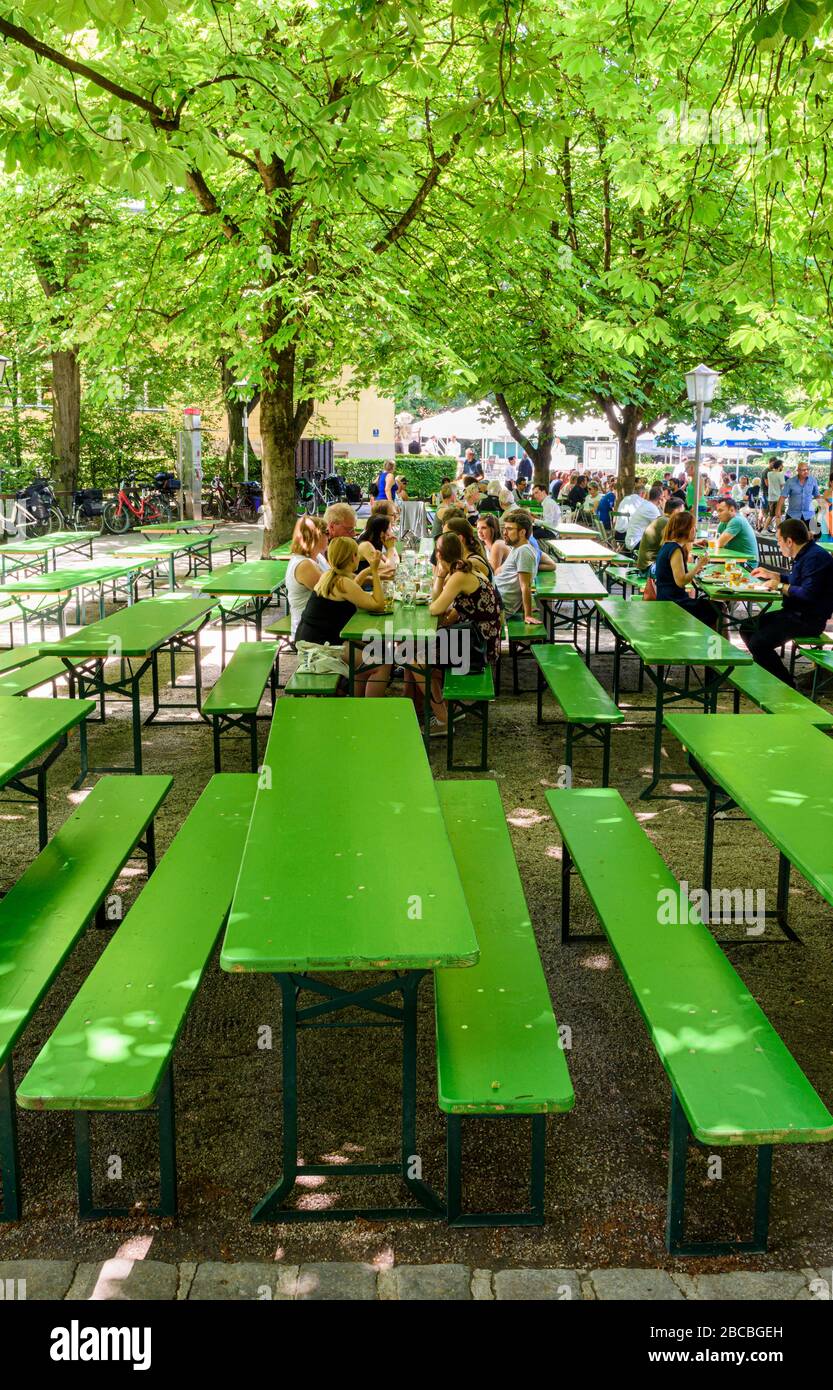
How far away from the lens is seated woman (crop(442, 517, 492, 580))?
7848 millimetres

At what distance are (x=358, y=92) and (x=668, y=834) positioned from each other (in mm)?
4438

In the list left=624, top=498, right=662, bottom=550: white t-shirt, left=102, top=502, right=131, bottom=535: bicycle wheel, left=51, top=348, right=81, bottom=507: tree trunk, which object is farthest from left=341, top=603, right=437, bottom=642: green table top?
left=51, top=348, right=81, bottom=507: tree trunk

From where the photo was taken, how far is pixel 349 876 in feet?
10.8

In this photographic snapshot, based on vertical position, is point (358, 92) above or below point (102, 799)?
above

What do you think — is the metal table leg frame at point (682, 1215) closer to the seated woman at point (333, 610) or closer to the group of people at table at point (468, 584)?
the group of people at table at point (468, 584)

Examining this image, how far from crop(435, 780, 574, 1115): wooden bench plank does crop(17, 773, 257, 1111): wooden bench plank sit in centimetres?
78

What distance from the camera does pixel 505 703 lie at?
9.62m

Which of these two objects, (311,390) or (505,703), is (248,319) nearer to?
(311,390)

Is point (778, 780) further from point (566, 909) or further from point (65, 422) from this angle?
point (65, 422)

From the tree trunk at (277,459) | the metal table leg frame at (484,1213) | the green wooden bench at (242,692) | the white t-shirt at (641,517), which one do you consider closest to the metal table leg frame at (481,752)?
the green wooden bench at (242,692)

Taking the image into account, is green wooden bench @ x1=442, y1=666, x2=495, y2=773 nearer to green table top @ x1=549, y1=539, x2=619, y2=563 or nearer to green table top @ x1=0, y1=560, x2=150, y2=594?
green table top @ x1=0, y1=560, x2=150, y2=594

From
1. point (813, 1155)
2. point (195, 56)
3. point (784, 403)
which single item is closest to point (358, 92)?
point (195, 56)

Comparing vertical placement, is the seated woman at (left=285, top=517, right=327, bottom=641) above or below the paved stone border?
above

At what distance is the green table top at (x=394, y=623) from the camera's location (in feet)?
23.2
